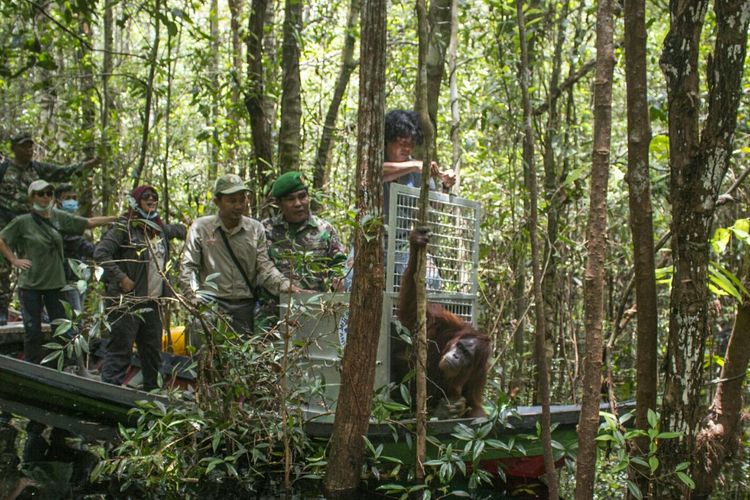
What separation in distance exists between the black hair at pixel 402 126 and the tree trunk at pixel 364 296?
1.45 metres

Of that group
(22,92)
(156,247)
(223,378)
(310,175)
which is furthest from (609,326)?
(22,92)

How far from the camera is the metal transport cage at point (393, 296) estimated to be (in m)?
5.28

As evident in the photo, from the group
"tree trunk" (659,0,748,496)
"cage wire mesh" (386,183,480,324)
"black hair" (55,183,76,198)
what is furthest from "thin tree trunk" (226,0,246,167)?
"tree trunk" (659,0,748,496)

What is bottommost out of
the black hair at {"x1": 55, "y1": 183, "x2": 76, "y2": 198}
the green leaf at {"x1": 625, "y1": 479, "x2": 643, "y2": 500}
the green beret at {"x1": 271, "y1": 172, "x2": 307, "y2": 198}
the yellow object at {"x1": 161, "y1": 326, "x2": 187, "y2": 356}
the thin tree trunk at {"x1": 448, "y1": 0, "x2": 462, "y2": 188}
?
the green leaf at {"x1": 625, "y1": 479, "x2": 643, "y2": 500}

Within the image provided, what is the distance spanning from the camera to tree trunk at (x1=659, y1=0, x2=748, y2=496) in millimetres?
3863

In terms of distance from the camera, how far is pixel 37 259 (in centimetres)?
755

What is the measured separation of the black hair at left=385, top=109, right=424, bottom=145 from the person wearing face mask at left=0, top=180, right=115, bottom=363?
2849mm

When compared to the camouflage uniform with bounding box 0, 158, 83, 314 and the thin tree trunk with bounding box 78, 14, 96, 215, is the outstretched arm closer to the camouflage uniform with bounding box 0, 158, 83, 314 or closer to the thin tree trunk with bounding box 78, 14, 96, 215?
→ the camouflage uniform with bounding box 0, 158, 83, 314

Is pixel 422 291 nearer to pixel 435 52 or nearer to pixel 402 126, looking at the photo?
pixel 402 126

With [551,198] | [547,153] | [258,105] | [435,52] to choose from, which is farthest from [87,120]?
[551,198]

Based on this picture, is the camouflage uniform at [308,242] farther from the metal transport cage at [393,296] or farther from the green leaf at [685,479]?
the green leaf at [685,479]

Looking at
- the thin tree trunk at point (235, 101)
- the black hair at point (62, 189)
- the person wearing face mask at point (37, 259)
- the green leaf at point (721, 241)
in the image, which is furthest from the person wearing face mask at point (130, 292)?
the green leaf at point (721, 241)

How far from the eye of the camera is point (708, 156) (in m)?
3.87

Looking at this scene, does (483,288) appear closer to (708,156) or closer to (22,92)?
(708,156)
